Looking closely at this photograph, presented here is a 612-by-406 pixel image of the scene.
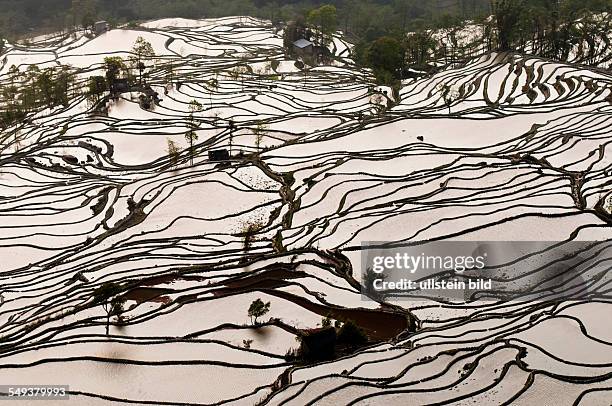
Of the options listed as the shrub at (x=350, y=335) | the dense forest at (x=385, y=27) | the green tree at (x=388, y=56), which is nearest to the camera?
the shrub at (x=350, y=335)

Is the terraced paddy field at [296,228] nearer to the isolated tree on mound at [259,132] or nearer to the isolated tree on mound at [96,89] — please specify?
the isolated tree on mound at [259,132]

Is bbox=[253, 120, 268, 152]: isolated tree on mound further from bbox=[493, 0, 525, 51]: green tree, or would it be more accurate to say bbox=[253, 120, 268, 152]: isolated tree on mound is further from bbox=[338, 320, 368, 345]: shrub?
bbox=[493, 0, 525, 51]: green tree

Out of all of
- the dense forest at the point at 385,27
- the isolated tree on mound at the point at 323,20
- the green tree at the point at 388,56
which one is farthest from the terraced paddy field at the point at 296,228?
the isolated tree on mound at the point at 323,20

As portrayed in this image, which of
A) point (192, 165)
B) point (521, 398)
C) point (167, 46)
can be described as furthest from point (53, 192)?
point (167, 46)

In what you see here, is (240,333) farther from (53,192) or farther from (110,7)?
(110,7)

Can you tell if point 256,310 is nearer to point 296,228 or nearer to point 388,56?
point 296,228

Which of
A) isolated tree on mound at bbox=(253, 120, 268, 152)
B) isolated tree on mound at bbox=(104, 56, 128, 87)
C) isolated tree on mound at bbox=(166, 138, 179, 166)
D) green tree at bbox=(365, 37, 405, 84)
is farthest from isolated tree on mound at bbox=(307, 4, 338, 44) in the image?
isolated tree on mound at bbox=(166, 138, 179, 166)
